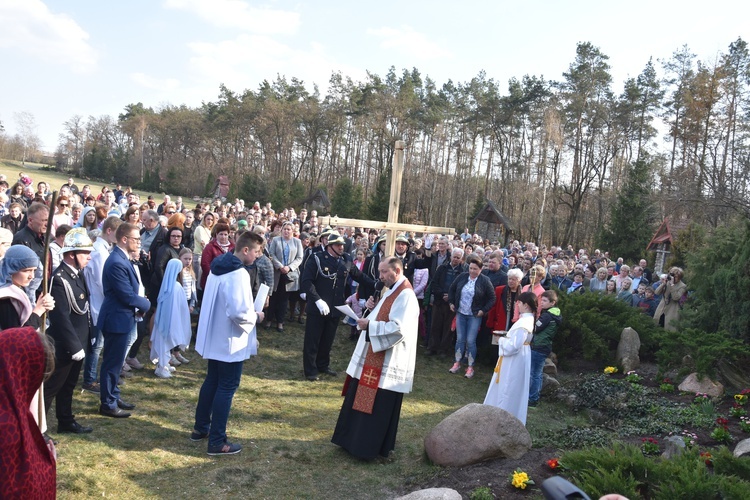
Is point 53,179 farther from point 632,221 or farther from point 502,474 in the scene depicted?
point 502,474

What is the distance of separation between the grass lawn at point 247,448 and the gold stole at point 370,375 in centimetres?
58

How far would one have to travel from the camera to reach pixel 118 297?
5.48m

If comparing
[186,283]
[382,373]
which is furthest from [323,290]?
[382,373]

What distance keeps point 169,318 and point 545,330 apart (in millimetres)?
5051

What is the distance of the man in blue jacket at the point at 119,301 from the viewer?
17.8ft

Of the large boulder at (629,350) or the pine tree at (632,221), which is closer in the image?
the large boulder at (629,350)

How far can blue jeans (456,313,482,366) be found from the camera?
934cm

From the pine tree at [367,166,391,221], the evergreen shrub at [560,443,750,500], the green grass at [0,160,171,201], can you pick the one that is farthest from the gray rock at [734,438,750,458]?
the green grass at [0,160,171,201]

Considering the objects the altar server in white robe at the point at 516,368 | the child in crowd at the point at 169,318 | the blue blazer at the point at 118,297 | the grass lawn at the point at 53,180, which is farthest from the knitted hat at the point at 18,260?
the grass lawn at the point at 53,180

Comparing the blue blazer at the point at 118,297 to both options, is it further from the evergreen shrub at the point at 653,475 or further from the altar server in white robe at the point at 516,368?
the evergreen shrub at the point at 653,475

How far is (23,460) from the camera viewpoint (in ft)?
8.13

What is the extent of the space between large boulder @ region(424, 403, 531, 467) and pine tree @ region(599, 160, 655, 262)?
2635 centimetres

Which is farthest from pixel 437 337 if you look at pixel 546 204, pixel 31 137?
pixel 31 137

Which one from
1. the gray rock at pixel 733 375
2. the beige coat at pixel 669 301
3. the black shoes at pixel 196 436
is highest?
the beige coat at pixel 669 301
